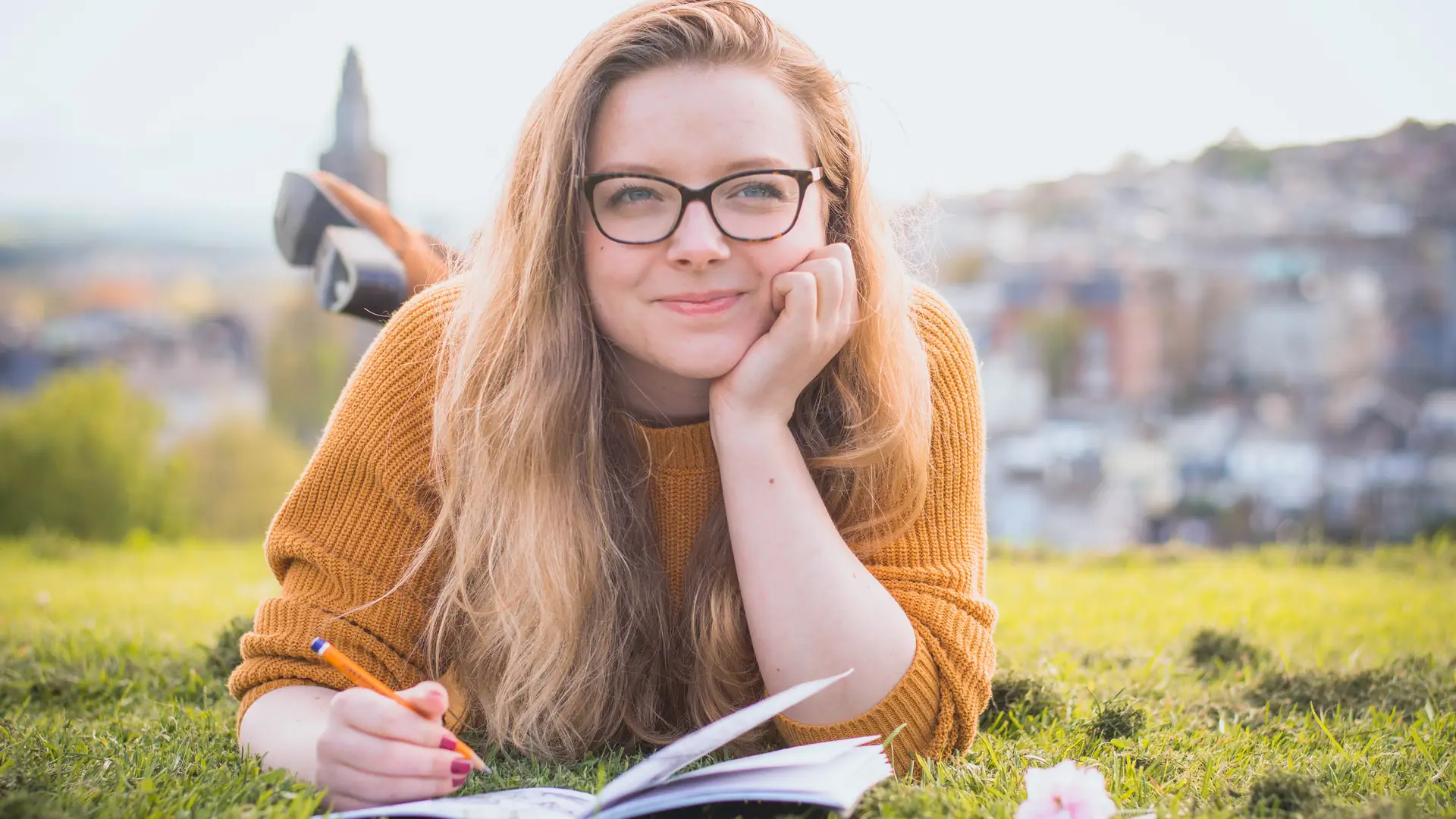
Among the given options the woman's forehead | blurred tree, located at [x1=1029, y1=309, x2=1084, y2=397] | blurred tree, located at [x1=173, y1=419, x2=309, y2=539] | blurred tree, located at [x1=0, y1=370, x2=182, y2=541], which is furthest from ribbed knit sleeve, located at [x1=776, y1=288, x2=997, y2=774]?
blurred tree, located at [x1=1029, y1=309, x2=1084, y2=397]

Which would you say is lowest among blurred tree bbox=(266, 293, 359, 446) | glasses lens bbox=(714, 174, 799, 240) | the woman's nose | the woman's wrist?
blurred tree bbox=(266, 293, 359, 446)

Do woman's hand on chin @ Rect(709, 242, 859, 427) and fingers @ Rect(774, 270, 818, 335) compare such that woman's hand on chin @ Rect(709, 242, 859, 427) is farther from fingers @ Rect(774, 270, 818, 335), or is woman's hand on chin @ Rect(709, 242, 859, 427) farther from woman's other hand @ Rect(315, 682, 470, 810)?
woman's other hand @ Rect(315, 682, 470, 810)

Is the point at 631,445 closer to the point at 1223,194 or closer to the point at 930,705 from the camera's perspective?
the point at 930,705

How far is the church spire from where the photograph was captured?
3.40 metres

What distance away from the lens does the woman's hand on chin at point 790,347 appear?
1.63m

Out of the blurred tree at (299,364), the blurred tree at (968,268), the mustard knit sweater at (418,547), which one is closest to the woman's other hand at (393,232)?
the mustard knit sweater at (418,547)

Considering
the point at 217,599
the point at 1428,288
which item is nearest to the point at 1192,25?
the point at 1428,288

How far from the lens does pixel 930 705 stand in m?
1.63

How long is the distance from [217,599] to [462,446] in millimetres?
2157

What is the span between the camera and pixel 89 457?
883 cm

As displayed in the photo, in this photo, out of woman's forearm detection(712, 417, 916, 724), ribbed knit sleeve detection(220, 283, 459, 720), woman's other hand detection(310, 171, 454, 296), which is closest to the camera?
woman's forearm detection(712, 417, 916, 724)

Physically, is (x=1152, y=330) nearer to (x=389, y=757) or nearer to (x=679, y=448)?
(x=679, y=448)

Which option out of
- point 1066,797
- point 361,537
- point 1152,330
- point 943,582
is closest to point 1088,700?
point 943,582

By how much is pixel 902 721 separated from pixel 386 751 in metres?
0.73
